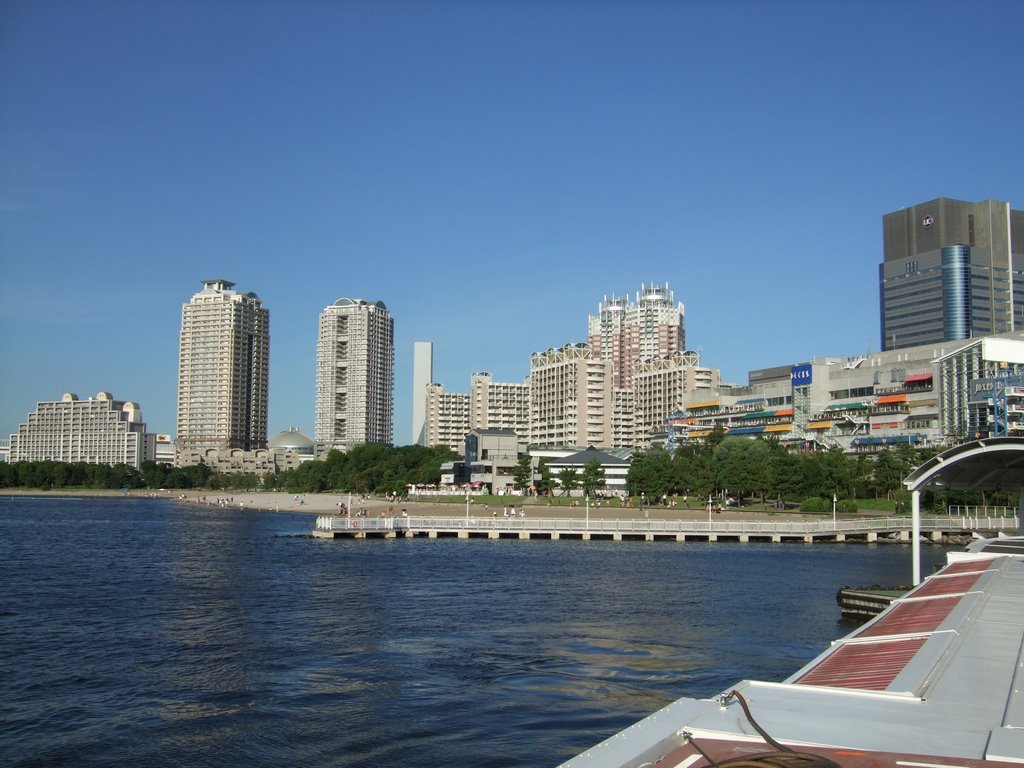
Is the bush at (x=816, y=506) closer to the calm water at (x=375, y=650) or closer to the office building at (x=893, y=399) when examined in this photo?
the office building at (x=893, y=399)

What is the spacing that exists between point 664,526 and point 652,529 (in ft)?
4.66

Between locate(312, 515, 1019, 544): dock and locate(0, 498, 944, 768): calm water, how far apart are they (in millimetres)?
21283

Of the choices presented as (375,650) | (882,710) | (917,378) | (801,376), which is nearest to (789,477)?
(917,378)

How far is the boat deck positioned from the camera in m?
Answer: 10.5

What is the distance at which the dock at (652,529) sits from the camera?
9219 cm

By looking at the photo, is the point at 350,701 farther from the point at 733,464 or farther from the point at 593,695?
the point at 733,464

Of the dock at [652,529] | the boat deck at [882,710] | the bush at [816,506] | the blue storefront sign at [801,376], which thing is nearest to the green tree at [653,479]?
the bush at [816,506]

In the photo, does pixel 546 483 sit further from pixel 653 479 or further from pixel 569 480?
pixel 653 479

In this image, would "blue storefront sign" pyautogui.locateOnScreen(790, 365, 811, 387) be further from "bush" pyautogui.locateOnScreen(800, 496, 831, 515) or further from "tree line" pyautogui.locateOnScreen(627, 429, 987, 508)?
"bush" pyautogui.locateOnScreen(800, 496, 831, 515)

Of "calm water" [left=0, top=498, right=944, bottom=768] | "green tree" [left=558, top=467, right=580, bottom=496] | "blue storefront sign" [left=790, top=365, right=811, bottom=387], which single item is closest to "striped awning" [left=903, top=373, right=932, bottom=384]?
"blue storefront sign" [left=790, top=365, right=811, bottom=387]

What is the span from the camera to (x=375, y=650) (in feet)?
113

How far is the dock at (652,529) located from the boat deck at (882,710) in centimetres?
7269

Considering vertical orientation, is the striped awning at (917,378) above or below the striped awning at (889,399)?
above

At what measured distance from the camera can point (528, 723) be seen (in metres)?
25.1
